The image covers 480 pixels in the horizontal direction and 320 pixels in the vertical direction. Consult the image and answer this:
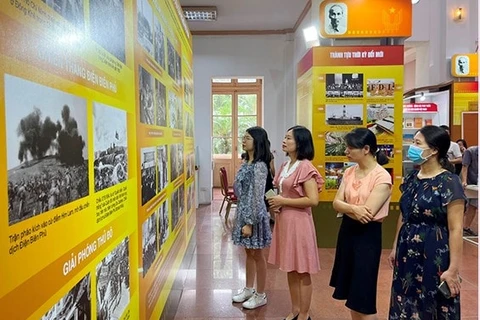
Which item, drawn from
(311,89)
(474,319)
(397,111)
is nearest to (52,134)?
(474,319)

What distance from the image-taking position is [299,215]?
8.84 feet

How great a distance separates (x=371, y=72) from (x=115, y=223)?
14.1ft

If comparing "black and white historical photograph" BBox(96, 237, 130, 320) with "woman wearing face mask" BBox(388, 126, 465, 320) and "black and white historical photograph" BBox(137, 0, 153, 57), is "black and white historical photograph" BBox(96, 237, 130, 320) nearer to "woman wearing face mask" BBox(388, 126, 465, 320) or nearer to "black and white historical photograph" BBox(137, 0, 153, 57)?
"black and white historical photograph" BBox(137, 0, 153, 57)

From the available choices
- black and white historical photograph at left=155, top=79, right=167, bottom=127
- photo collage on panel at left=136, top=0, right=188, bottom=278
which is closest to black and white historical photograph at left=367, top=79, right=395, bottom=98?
photo collage on panel at left=136, top=0, right=188, bottom=278

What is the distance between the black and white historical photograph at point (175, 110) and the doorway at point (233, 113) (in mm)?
8030

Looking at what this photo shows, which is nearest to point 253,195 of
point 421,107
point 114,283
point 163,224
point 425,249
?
point 163,224

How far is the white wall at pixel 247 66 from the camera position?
8281mm

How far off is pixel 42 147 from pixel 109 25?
2.32 feet

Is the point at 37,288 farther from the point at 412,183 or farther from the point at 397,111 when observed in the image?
the point at 397,111

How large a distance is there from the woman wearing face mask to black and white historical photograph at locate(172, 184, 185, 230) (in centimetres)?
168

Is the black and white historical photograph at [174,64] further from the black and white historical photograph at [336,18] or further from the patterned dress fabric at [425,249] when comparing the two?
the black and white historical photograph at [336,18]

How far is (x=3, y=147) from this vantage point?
731mm

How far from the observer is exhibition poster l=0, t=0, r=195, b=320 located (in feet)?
2.56

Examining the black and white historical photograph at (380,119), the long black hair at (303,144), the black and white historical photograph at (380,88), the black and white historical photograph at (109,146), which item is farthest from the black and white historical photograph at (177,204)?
the black and white historical photograph at (380,88)
